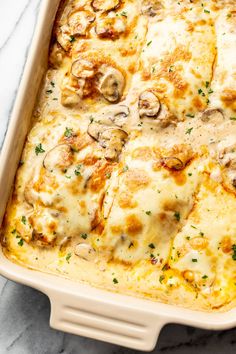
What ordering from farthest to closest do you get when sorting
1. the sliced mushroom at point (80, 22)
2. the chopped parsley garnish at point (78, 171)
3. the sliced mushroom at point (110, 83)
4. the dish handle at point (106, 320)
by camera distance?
the sliced mushroom at point (80, 22) → the sliced mushroom at point (110, 83) → the chopped parsley garnish at point (78, 171) → the dish handle at point (106, 320)

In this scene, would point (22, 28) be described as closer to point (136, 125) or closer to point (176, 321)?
point (136, 125)

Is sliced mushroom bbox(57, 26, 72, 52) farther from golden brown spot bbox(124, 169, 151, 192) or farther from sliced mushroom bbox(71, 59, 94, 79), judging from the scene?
golden brown spot bbox(124, 169, 151, 192)

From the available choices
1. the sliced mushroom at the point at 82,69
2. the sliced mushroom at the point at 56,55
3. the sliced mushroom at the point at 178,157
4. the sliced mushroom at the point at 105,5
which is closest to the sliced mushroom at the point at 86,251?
the sliced mushroom at the point at 178,157

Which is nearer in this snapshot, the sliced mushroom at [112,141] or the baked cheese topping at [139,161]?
the baked cheese topping at [139,161]

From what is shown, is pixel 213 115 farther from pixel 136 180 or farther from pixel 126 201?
pixel 126 201

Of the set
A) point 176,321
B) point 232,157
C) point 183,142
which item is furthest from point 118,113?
point 176,321

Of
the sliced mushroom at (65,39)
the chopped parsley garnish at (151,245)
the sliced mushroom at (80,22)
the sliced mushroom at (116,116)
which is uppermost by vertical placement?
the sliced mushroom at (80,22)

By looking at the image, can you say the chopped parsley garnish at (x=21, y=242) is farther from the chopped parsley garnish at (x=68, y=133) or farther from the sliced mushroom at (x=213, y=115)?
the sliced mushroom at (x=213, y=115)
